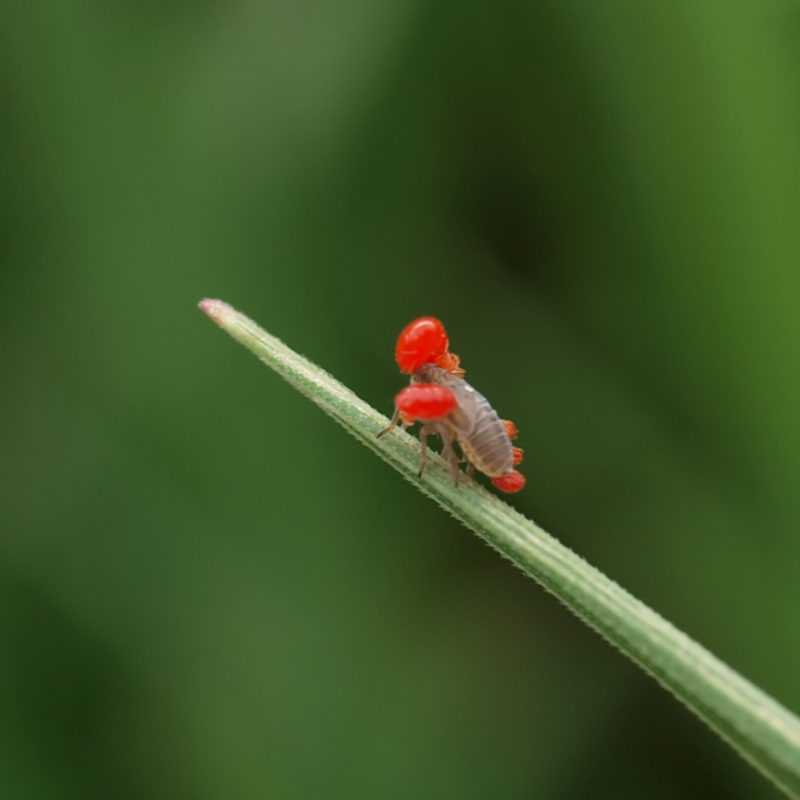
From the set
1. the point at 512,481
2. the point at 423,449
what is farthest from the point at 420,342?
the point at 512,481

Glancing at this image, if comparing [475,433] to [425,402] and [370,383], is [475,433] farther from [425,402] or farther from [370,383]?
[370,383]

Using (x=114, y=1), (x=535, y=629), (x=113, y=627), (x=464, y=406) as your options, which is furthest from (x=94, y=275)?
(x=535, y=629)

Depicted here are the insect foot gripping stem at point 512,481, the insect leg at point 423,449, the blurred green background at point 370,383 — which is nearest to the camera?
the insect leg at point 423,449

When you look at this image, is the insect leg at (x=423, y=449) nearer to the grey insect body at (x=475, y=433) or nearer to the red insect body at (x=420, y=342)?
the grey insect body at (x=475, y=433)

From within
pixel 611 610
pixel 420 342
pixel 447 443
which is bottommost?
pixel 611 610

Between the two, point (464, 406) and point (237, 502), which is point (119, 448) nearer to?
point (237, 502)

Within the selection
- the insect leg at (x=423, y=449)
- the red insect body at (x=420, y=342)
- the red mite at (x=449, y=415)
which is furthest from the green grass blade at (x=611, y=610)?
the red insect body at (x=420, y=342)

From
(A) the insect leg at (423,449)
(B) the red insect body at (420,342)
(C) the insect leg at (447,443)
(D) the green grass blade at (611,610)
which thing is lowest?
(D) the green grass blade at (611,610)
